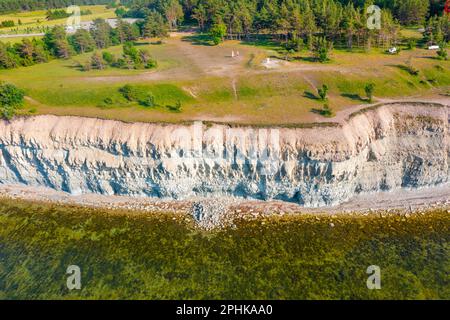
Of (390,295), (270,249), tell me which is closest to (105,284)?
(270,249)

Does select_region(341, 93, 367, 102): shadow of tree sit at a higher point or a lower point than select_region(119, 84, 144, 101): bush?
lower

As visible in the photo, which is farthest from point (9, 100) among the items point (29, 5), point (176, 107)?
point (29, 5)

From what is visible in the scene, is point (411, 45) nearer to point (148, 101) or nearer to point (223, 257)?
point (148, 101)

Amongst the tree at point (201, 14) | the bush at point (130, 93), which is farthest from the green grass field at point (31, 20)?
the bush at point (130, 93)

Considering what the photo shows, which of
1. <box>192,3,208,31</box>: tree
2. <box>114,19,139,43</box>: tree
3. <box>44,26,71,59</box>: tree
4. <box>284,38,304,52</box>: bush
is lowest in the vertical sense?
<box>284,38,304,52</box>: bush

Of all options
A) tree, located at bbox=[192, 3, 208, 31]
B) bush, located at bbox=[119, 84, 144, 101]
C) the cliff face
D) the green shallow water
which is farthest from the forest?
the green shallow water

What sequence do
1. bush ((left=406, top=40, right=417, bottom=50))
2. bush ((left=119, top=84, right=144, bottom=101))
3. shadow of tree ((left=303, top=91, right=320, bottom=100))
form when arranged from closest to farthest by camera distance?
shadow of tree ((left=303, top=91, right=320, bottom=100)) → bush ((left=119, top=84, right=144, bottom=101)) → bush ((left=406, top=40, right=417, bottom=50))

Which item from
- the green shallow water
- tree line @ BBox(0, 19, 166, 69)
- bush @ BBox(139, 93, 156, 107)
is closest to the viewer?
the green shallow water

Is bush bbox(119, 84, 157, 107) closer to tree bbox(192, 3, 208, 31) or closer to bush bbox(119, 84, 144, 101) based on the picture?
bush bbox(119, 84, 144, 101)
